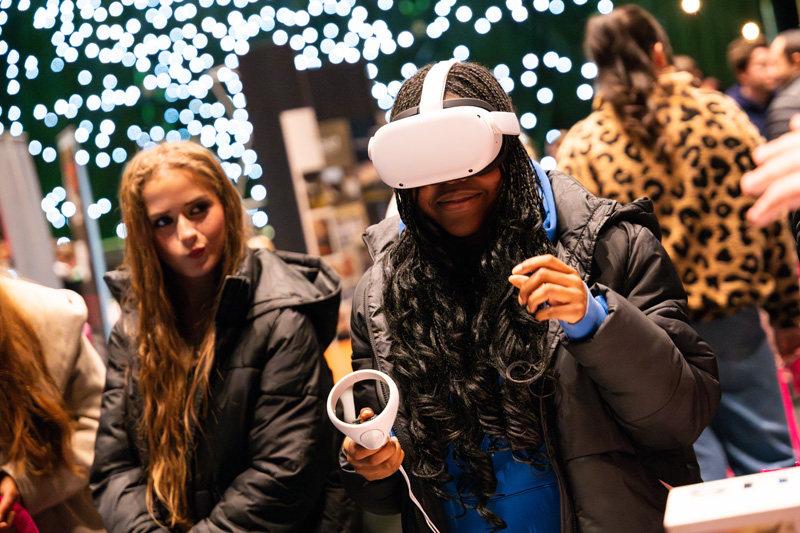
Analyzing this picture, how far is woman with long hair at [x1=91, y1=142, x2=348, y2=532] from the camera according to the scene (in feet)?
6.09

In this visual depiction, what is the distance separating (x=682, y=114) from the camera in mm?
2227

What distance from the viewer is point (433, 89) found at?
1.33 metres

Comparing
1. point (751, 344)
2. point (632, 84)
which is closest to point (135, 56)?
point (632, 84)

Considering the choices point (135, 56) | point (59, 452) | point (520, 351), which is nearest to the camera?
point (520, 351)

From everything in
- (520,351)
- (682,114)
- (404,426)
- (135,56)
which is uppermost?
(135,56)

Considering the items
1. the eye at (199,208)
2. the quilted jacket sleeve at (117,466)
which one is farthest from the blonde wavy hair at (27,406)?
the eye at (199,208)

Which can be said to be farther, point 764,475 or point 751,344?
point 751,344

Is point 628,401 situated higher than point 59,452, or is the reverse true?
point 628,401

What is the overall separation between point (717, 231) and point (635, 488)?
1.18m

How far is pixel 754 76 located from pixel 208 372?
3.87 metres

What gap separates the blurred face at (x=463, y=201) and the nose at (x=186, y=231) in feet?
2.57

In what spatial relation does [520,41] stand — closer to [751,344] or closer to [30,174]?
[30,174]

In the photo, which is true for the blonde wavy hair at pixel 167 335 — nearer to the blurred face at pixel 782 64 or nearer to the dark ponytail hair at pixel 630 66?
the dark ponytail hair at pixel 630 66

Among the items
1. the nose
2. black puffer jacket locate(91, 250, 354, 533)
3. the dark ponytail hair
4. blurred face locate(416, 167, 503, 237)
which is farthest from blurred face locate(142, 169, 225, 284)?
the dark ponytail hair
